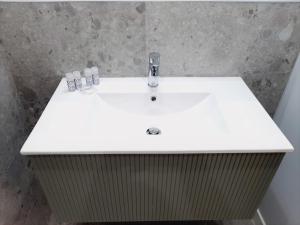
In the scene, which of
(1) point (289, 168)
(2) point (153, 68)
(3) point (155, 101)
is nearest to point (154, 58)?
(2) point (153, 68)

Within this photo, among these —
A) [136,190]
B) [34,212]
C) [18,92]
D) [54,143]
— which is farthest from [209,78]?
[34,212]

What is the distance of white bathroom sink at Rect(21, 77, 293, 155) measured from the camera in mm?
743

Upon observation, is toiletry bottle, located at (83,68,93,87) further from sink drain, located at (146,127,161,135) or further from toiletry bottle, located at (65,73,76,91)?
sink drain, located at (146,127,161,135)

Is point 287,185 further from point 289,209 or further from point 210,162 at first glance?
point 210,162

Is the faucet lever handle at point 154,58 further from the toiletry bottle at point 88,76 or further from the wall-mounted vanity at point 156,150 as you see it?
the toiletry bottle at point 88,76

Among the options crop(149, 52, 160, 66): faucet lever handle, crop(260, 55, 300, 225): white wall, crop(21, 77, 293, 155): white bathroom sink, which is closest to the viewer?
crop(21, 77, 293, 155): white bathroom sink

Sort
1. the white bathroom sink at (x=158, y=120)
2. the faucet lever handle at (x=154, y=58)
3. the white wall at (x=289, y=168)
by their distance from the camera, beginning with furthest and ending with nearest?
1. the white wall at (x=289, y=168)
2. the faucet lever handle at (x=154, y=58)
3. the white bathroom sink at (x=158, y=120)

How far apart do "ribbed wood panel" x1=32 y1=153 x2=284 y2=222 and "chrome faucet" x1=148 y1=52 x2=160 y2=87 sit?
1.22ft

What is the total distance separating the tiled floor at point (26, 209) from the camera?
1.14 metres

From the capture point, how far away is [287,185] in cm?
118

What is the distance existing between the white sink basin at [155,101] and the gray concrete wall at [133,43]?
13 cm

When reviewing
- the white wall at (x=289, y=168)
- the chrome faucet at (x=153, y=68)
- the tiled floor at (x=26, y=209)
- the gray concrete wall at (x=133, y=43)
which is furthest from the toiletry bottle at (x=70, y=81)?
the white wall at (x=289, y=168)

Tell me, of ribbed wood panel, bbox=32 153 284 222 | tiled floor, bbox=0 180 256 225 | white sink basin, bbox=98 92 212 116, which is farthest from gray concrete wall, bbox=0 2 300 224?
ribbed wood panel, bbox=32 153 284 222

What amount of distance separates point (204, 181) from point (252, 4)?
2.25ft
